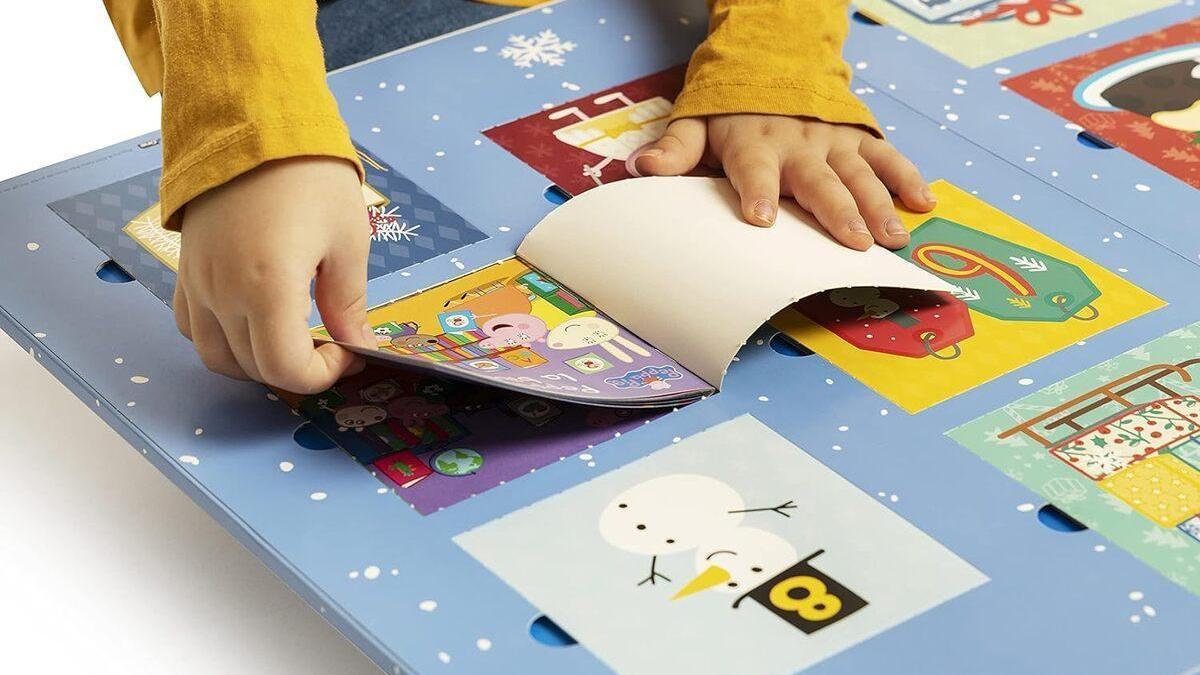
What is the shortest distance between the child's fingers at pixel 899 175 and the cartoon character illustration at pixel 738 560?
317 mm

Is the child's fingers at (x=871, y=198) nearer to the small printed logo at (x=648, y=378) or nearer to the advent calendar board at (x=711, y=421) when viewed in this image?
the advent calendar board at (x=711, y=421)

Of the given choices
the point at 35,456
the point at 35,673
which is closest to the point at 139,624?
the point at 35,673

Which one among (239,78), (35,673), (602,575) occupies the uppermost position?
(239,78)

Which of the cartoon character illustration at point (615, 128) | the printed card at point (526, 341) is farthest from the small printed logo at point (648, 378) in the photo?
the cartoon character illustration at point (615, 128)

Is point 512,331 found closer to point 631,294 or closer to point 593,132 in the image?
point 631,294

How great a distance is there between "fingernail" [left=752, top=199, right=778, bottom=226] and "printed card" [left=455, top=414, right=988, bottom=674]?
16 cm

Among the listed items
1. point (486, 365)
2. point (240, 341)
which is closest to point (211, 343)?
point (240, 341)

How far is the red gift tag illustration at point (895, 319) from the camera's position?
2.94 ft

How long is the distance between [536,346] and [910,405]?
200 mm

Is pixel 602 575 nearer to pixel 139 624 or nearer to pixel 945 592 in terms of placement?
pixel 945 592

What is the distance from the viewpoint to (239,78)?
80cm

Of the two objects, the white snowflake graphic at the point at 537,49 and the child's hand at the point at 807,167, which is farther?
the white snowflake graphic at the point at 537,49

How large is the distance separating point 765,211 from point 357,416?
27 cm

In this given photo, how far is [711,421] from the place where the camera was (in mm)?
843
